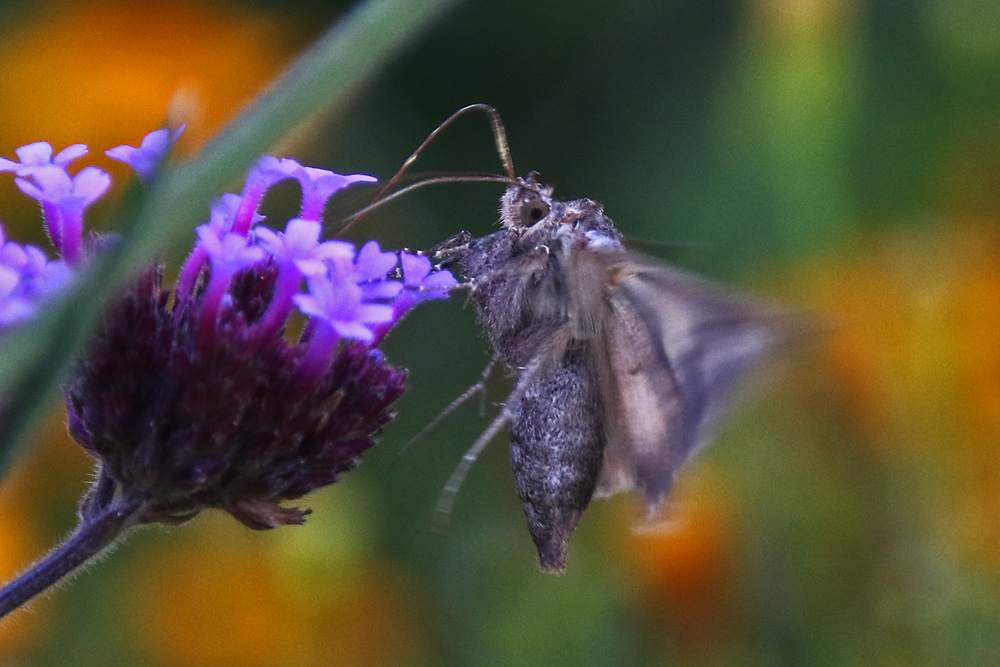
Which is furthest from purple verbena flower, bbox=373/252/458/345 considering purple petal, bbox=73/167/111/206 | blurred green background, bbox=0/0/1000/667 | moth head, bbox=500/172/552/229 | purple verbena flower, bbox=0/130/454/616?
blurred green background, bbox=0/0/1000/667

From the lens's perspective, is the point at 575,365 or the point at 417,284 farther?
the point at 575,365

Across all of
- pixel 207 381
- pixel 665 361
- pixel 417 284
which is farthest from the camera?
pixel 665 361

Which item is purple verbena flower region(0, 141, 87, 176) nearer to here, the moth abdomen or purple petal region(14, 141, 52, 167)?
purple petal region(14, 141, 52, 167)

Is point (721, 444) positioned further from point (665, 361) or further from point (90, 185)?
point (90, 185)

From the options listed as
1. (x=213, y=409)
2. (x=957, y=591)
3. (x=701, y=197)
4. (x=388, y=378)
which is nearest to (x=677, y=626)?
(x=957, y=591)

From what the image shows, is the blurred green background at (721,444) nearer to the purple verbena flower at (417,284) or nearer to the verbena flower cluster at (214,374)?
the purple verbena flower at (417,284)

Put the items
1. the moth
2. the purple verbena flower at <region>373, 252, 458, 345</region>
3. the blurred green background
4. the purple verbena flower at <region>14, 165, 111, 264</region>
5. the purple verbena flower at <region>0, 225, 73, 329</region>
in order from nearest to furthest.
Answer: the purple verbena flower at <region>0, 225, 73, 329</region>, the purple verbena flower at <region>14, 165, 111, 264</region>, the purple verbena flower at <region>373, 252, 458, 345</region>, the moth, the blurred green background

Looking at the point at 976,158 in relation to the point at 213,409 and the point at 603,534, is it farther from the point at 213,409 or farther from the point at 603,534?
the point at 213,409

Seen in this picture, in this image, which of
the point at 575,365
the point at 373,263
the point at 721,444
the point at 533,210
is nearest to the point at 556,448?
the point at 575,365
